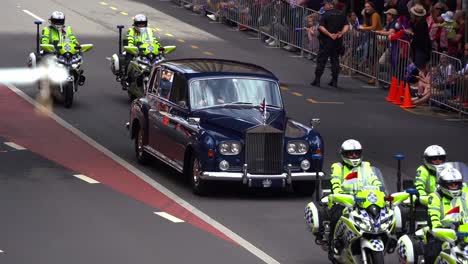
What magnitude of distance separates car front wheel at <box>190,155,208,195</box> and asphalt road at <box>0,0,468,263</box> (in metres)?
0.15

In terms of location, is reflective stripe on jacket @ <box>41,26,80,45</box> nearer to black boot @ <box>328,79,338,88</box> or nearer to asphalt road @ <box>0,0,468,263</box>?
asphalt road @ <box>0,0,468,263</box>

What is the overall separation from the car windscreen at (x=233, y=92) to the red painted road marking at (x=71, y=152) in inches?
68.7

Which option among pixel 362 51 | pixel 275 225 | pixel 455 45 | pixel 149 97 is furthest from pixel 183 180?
pixel 362 51

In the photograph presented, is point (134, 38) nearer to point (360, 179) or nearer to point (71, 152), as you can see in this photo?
point (71, 152)

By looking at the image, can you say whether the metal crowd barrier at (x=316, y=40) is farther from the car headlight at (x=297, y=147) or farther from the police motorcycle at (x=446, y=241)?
the police motorcycle at (x=446, y=241)

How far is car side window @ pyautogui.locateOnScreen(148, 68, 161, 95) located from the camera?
2661 cm

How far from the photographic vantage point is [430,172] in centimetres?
1839

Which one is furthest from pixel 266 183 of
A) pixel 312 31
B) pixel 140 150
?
pixel 312 31

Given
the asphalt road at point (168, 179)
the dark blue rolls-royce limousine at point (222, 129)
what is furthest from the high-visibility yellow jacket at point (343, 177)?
the dark blue rolls-royce limousine at point (222, 129)

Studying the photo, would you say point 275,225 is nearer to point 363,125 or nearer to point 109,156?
point 109,156

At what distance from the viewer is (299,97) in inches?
1389

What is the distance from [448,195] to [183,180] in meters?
9.07

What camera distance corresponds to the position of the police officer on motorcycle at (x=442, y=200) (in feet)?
54.4

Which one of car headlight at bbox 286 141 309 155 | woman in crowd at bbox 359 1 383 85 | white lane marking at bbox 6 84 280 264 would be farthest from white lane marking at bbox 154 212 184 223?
woman in crowd at bbox 359 1 383 85
